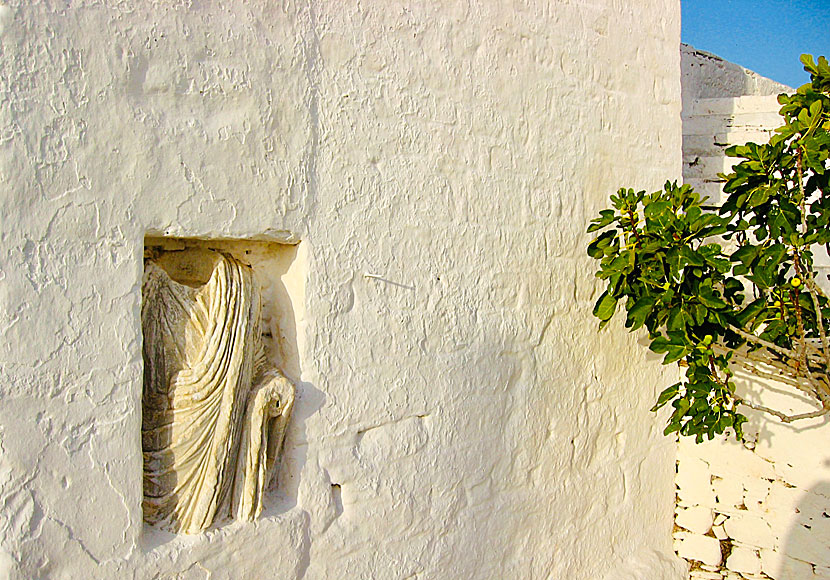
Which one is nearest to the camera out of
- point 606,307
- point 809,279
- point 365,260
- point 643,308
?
point 365,260

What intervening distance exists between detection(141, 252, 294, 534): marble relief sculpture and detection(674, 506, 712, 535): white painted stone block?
253cm

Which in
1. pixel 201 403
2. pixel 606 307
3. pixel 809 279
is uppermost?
pixel 809 279

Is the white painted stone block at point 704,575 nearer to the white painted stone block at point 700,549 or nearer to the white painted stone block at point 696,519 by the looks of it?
the white painted stone block at point 700,549

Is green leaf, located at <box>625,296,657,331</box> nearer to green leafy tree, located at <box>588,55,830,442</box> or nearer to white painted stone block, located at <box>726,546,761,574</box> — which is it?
green leafy tree, located at <box>588,55,830,442</box>

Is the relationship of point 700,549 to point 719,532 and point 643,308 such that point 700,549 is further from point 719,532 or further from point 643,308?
point 643,308

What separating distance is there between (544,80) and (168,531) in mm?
2242

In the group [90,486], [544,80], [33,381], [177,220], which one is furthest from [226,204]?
[544,80]

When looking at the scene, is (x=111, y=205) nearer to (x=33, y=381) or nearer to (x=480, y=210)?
(x=33, y=381)

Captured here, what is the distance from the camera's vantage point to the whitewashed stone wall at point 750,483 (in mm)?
3496

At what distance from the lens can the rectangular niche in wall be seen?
215 cm

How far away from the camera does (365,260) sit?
2568mm

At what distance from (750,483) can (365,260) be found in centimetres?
234

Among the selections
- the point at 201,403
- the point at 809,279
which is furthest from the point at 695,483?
→ the point at 201,403

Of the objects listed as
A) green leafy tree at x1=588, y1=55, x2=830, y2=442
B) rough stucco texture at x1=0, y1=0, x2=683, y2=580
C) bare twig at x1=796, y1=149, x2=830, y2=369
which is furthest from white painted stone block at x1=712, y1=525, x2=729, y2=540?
bare twig at x1=796, y1=149, x2=830, y2=369
